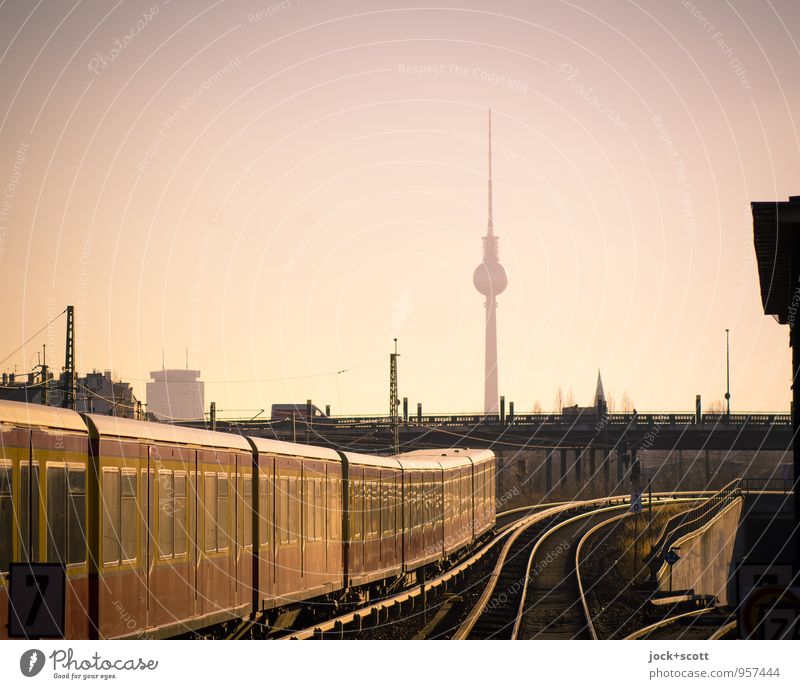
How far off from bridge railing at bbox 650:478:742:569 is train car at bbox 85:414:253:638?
23385mm

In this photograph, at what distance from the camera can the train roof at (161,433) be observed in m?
14.9

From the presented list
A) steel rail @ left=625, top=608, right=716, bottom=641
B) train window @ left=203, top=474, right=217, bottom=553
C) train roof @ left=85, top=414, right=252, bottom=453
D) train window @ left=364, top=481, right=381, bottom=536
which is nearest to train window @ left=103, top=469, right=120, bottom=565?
train roof @ left=85, top=414, right=252, bottom=453

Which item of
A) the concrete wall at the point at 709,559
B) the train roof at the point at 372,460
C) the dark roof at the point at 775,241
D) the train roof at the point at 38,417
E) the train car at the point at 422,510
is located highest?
the dark roof at the point at 775,241

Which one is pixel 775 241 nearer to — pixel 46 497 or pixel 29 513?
pixel 46 497

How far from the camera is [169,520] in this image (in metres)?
16.8

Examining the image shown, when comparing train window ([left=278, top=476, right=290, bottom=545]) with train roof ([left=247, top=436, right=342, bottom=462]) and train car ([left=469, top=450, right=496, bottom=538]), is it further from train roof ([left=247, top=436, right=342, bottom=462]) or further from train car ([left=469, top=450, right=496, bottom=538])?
train car ([left=469, top=450, right=496, bottom=538])

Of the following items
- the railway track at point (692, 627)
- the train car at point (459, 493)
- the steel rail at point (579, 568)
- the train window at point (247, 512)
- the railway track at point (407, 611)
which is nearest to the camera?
the train window at point (247, 512)

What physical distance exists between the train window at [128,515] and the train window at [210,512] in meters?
2.59

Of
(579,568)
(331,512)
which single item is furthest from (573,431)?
(331,512)

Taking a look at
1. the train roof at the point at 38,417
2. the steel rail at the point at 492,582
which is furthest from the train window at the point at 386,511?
the train roof at the point at 38,417

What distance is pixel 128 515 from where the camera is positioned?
Answer: 1549 centimetres

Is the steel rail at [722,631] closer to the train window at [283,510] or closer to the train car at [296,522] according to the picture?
the train car at [296,522]

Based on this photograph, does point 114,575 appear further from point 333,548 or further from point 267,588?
point 333,548
